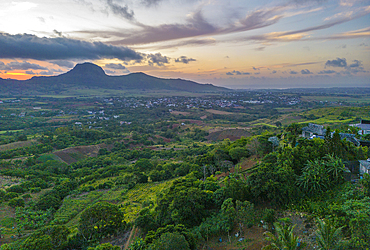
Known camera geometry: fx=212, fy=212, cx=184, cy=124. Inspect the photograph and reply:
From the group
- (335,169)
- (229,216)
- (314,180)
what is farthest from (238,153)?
(229,216)

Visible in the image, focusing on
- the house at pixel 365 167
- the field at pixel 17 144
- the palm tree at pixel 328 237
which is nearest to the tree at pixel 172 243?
the palm tree at pixel 328 237

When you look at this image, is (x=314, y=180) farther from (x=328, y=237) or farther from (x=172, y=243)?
(x=172, y=243)

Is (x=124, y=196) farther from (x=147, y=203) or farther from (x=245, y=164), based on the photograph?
(x=245, y=164)

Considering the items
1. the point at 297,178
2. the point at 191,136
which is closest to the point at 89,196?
the point at 297,178

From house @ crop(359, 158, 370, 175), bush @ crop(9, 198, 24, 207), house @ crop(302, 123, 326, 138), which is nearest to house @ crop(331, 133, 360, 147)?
house @ crop(302, 123, 326, 138)

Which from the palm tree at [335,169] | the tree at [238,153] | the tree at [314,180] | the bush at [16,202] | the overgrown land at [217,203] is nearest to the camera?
the overgrown land at [217,203]

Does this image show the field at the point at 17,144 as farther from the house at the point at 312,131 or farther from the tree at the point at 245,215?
the house at the point at 312,131

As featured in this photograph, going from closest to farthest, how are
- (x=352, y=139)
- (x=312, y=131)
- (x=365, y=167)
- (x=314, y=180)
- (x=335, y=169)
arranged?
1. (x=314, y=180)
2. (x=335, y=169)
3. (x=365, y=167)
4. (x=352, y=139)
5. (x=312, y=131)
